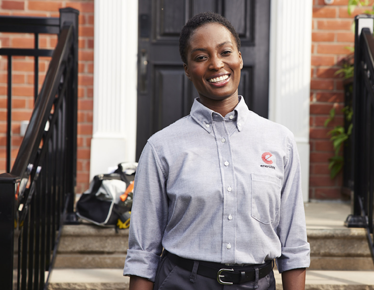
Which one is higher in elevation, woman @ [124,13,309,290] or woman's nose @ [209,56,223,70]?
woman's nose @ [209,56,223,70]

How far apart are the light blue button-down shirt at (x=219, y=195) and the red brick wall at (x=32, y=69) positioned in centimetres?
255

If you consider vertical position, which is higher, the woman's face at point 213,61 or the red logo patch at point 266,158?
the woman's face at point 213,61

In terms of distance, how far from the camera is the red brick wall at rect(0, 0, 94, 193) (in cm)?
370

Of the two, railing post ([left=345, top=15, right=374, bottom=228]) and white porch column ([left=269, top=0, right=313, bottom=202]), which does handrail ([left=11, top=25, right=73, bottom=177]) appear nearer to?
white porch column ([left=269, top=0, right=313, bottom=202])

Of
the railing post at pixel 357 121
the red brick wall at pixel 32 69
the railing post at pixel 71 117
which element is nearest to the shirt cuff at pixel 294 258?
the railing post at pixel 357 121

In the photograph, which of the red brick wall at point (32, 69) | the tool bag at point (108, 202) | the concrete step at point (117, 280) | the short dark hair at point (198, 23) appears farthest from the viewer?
the red brick wall at point (32, 69)

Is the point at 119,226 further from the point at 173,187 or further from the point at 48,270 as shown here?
the point at 173,187

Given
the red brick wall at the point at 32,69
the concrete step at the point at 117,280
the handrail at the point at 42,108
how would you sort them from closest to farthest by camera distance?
the handrail at the point at 42,108 < the concrete step at the point at 117,280 < the red brick wall at the point at 32,69

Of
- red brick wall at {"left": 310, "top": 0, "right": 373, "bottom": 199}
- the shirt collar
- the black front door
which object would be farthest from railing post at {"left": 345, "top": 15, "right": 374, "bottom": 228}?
the shirt collar

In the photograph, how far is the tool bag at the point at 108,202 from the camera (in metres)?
2.62

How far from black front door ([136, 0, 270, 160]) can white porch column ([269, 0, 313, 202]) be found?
0.19 metres

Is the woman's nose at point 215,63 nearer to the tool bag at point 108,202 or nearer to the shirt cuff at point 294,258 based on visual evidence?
the shirt cuff at point 294,258

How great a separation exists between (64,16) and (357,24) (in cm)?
195

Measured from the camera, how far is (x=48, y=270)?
2.37m
